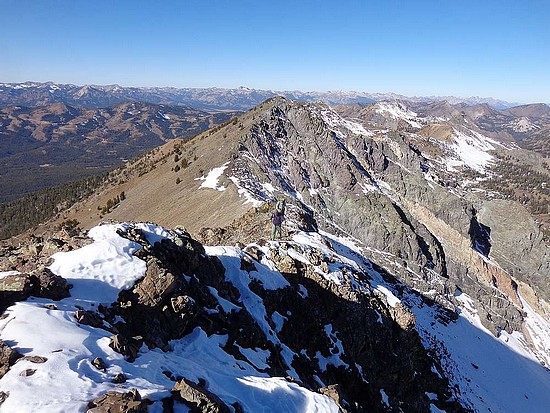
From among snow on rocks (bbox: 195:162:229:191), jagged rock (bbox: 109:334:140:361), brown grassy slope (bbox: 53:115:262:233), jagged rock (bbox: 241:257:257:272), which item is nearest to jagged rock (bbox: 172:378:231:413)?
jagged rock (bbox: 109:334:140:361)

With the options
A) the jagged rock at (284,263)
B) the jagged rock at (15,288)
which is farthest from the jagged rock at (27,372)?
the jagged rock at (284,263)

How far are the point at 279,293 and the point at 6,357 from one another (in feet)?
66.0

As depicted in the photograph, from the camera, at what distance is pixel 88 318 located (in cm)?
1475

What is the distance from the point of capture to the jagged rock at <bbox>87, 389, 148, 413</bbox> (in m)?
10.2

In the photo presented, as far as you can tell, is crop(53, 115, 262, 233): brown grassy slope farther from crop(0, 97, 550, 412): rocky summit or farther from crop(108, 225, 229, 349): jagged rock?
crop(108, 225, 229, 349): jagged rock

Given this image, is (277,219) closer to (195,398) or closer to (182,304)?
(182,304)

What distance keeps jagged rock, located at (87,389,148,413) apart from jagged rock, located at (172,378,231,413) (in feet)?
4.78

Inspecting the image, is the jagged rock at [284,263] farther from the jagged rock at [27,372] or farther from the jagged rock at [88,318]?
the jagged rock at [27,372]

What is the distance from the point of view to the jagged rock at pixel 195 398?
12.2 m

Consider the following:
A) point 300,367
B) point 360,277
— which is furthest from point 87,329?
point 360,277

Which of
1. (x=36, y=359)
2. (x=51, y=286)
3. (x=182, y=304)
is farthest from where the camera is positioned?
(x=182, y=304)

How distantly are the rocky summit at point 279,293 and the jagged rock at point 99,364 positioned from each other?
0.15 ft

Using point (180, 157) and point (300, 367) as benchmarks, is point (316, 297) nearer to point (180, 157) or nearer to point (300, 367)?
point (300, 367)

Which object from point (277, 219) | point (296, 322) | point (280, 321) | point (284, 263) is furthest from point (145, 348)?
point (277, 219)
